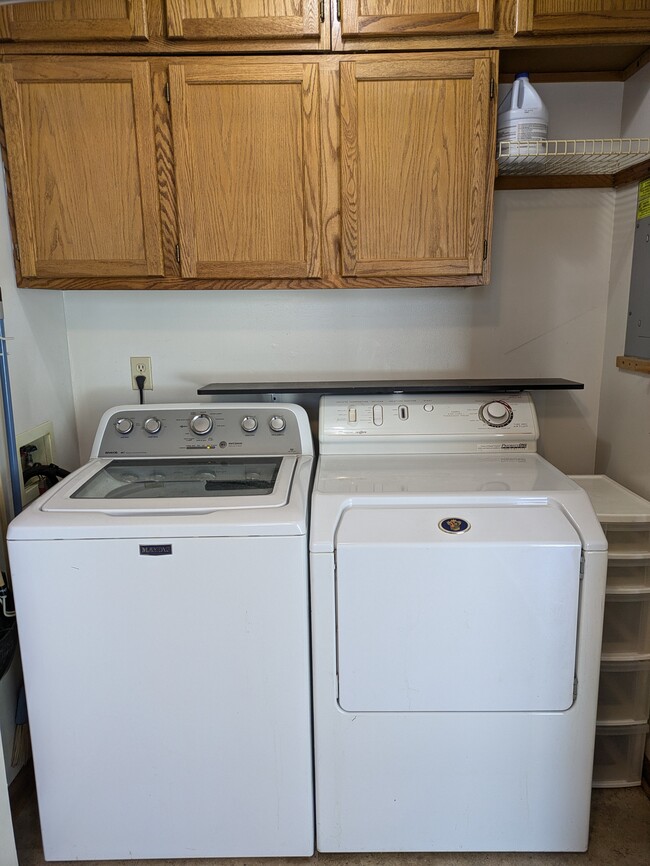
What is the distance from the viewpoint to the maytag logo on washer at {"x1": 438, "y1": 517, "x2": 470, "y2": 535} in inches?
57.1

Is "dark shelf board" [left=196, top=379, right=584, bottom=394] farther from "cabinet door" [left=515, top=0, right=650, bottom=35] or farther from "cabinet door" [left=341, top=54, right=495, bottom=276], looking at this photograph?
"cabinet door" [left=515, top=0, right=650, bottom=35]

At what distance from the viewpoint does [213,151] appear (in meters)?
1.76

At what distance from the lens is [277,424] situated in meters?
1.92

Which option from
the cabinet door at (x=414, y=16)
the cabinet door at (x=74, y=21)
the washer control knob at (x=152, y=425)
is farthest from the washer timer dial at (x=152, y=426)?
the cabinet door at (x=414, y=16)

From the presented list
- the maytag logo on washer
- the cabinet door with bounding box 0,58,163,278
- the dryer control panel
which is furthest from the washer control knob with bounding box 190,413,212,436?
the maytag logo on washer

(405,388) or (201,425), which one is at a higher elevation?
(405,388)

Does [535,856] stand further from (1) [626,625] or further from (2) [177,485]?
(2) [177,485]

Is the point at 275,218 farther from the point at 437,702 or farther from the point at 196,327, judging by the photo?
the point at 437,702

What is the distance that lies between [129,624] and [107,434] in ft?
2.19

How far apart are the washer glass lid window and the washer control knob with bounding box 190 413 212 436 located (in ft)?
0.29

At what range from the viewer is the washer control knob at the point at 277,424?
1.92 meters

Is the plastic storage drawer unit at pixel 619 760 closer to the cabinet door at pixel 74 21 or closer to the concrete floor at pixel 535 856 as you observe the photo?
the concrete floor at pixel 535 856

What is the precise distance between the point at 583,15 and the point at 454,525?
137cm

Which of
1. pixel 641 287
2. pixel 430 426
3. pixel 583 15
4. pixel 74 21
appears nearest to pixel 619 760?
pixel 430 426
